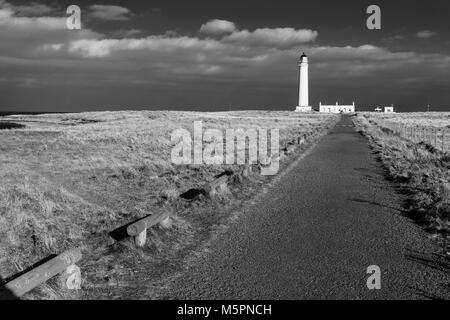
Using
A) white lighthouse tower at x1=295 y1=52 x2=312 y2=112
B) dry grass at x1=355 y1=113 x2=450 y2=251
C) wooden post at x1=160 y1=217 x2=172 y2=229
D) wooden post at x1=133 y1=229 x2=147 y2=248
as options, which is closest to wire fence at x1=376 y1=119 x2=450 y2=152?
dry grass at x1=355 y1=113 x2=450 y2=251

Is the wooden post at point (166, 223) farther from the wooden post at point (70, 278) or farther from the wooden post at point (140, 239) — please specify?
the wooden post at point (70, 278)

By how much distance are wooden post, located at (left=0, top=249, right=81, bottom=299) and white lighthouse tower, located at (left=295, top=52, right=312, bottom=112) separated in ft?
475

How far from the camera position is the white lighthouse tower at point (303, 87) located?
477 feet

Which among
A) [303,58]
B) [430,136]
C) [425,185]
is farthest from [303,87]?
[425,185]

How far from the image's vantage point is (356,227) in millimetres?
7883

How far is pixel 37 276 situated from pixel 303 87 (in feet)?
481

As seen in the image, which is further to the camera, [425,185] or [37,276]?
[425,185]

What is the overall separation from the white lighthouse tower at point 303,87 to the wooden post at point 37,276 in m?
145

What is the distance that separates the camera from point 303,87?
14638 centimetres

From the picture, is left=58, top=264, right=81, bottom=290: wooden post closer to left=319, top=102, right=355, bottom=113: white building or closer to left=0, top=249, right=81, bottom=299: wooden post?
left=0, top=249, right=81, bottom=299: wooden post

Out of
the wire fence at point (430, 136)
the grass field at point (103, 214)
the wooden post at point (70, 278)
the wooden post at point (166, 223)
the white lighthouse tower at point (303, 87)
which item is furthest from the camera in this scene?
the white lighthouse tower at point (303, 87)

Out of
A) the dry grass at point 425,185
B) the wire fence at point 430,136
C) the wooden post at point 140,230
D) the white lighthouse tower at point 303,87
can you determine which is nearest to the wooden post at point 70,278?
the wooden post at point 140,230

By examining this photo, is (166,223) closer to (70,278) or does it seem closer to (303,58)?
(70,278)
